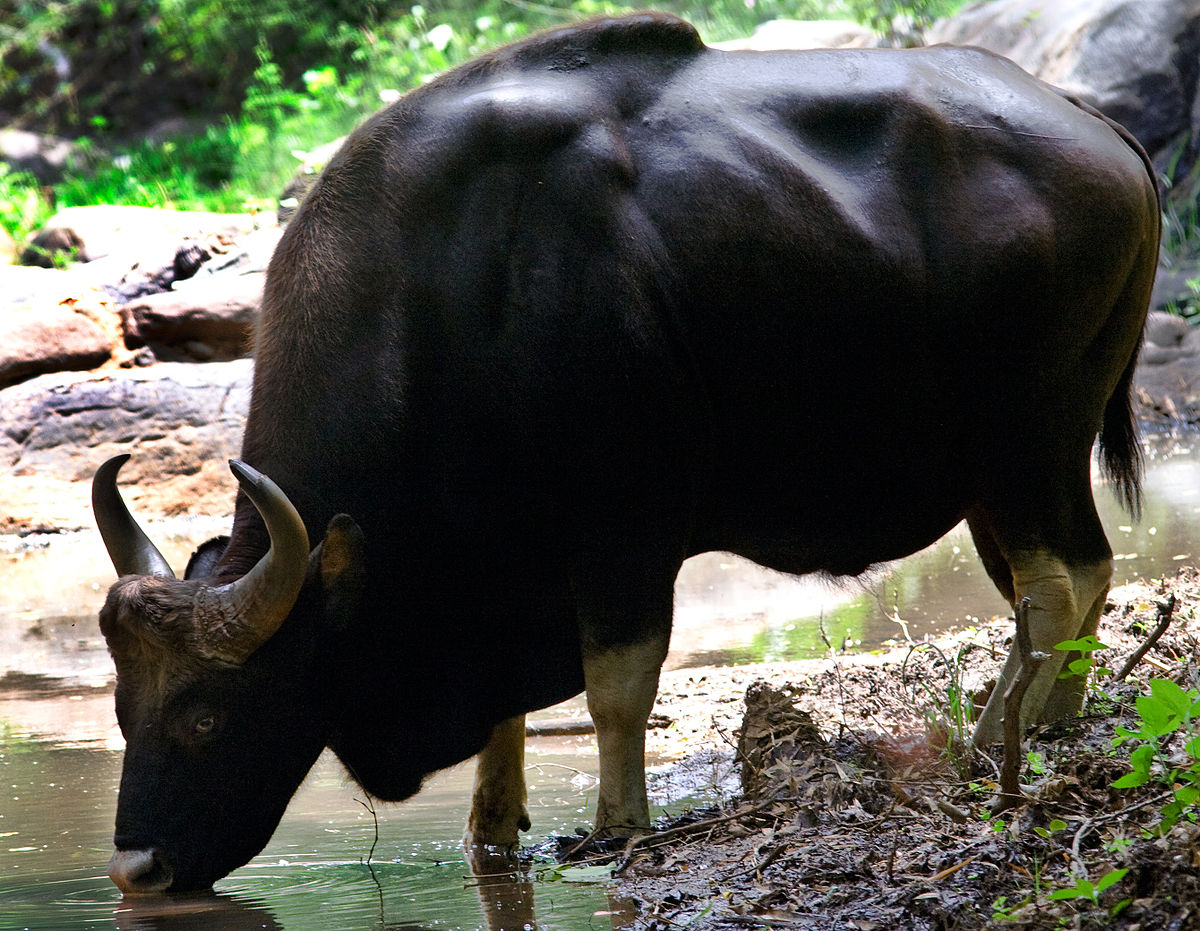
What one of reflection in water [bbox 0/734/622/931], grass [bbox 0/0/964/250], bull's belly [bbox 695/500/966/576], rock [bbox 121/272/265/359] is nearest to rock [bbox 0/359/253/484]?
rock [bbox 121/272/265/359]

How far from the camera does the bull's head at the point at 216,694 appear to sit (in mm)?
3785

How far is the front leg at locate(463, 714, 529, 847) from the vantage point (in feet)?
14.5

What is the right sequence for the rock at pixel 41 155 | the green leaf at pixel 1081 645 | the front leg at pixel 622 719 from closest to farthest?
1. the green leaf at pixel 1081 645
2. the front leg at pixel 622 719
3. the rock at pixel 41 155

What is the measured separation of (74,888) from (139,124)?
24697 mm

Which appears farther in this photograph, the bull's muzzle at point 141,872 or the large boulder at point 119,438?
the large boulder at point 119,438

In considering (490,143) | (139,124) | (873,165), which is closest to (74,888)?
(490,143)

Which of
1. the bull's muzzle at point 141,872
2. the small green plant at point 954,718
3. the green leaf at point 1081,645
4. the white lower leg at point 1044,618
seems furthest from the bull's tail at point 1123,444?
the bull's muzzle at point 141,872

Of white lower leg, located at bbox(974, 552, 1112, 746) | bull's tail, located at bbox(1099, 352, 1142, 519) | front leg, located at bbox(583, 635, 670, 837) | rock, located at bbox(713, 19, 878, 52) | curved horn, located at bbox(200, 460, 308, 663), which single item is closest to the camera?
curved horn, located at bbox(200, 460, 308, 663)

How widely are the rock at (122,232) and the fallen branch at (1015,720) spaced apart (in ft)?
42.9

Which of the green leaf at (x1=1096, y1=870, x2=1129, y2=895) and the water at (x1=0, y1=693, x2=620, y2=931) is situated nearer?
the green leaf at (x1=1096, y1=870, x2=1129, y2=895)

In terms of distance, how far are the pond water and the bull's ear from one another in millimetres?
816

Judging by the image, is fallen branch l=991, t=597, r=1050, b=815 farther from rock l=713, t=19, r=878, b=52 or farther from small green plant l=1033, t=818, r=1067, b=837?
rock l=713, t=19, r=878, b=52

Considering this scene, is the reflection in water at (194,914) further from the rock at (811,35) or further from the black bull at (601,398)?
the rock at (811,35)

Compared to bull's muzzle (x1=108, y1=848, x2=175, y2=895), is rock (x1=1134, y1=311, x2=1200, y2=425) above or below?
below
